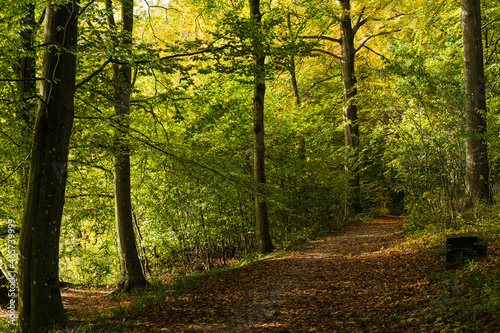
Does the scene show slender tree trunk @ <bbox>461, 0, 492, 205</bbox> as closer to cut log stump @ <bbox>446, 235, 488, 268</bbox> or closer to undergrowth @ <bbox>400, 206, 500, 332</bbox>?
undergrowth @ <bbox>400, 206, 500, 332</bbox>

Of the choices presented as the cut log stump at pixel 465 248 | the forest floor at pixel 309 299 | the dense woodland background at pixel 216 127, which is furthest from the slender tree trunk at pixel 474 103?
the cut log stump at pixel 465 248

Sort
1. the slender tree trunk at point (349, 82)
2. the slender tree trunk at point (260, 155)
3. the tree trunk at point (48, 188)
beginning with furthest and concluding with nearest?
1. the slender tree trunk at point (349, 82)
2. the slender tree trunk at point (260, 155)
3. the tree trunk at point (48, 188)

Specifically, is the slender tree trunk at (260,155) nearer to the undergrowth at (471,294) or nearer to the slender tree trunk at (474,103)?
the undergrowth at (471,294)

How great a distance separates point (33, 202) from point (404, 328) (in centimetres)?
501

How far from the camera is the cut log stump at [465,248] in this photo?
17.0ft

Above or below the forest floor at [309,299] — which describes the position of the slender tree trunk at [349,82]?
above

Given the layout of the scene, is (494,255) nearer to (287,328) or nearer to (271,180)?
(287,328)

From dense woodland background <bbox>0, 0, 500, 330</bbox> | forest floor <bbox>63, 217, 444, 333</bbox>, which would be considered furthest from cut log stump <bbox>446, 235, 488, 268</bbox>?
dense woodland background <bbox>0, 0, 500, 330</bbox>

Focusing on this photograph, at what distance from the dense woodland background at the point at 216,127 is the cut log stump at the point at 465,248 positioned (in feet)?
8.83

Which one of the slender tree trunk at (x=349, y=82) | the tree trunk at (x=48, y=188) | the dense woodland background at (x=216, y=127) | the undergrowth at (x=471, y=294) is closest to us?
the undergrowth at (x=471, y=294)

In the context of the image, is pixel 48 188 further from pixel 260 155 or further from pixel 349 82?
pixel 349 82

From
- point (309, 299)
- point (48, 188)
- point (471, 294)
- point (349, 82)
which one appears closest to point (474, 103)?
point (471, 294)

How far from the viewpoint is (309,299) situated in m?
5.53

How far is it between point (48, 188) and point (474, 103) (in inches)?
359
